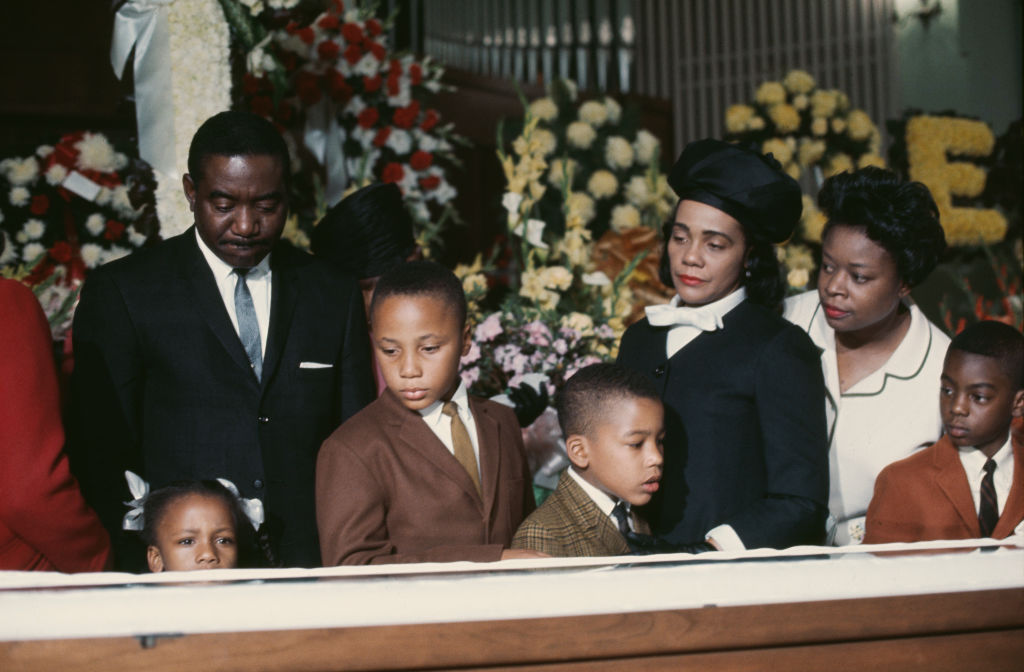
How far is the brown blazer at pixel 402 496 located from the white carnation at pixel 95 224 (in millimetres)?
1975

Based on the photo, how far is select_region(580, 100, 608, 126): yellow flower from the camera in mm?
4113

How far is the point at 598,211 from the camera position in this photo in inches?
163

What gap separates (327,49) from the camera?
3598mm

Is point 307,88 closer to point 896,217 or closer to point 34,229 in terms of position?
point 34,229

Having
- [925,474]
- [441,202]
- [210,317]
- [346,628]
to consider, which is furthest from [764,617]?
[441,202]

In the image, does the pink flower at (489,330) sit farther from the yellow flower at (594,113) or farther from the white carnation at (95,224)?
the yellow flower at (594,113)

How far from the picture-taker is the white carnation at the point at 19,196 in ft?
10.9

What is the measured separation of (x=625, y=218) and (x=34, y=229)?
7.06 ft

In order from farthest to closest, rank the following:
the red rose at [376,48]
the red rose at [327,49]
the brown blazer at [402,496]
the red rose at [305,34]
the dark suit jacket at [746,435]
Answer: the red rose at [376,48], the red rose at [327,49], the red rose at [305,34], the dark suit jacket at [746,435], the brown blazer at [402,496]

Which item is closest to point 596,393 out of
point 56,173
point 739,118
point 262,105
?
point 262,105

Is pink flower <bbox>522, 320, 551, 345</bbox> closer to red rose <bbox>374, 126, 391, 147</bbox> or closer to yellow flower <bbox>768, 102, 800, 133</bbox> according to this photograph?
red rose <bbox>374, 126, 391, 147</bbox>

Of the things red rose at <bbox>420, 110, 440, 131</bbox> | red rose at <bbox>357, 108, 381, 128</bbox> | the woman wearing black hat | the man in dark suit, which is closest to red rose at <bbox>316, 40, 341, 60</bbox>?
red rose at <bbox>357, 108, 381, 128</bbox>

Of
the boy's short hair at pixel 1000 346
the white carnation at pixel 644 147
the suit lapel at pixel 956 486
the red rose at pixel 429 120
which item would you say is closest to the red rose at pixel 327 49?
the red rose at pixel 429 120

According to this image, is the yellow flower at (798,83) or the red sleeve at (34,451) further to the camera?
the yellow flower at (798,83)
